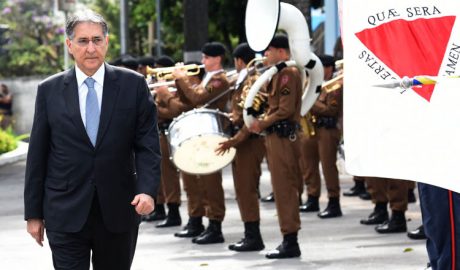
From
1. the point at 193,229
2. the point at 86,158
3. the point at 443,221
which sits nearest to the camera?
the point at 86,158

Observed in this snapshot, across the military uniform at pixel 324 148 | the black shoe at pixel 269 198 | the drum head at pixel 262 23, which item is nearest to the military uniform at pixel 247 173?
the drum head at pixel 262 23

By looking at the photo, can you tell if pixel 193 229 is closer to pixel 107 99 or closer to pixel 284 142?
pixel 284 142

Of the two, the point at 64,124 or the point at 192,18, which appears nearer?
the point at 64,124

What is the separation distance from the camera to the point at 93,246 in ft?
22.2

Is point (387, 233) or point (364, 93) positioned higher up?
point (364, 93)

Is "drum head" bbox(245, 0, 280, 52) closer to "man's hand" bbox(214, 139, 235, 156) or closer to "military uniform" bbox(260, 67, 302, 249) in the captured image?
"military uniform" bbox(260, 67, 302, 249)

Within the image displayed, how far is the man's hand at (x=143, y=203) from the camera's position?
21.5ft

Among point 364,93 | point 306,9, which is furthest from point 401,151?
point 306,9

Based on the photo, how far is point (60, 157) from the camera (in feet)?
22.0

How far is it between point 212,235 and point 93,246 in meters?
5.67

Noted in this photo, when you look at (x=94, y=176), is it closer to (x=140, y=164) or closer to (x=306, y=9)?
(x=140, y=164)


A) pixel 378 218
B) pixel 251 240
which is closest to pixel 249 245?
pixel 251 240

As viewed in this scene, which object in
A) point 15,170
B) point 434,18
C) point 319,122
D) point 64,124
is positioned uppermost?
point 434,18

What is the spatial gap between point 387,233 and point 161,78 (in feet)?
8.91
